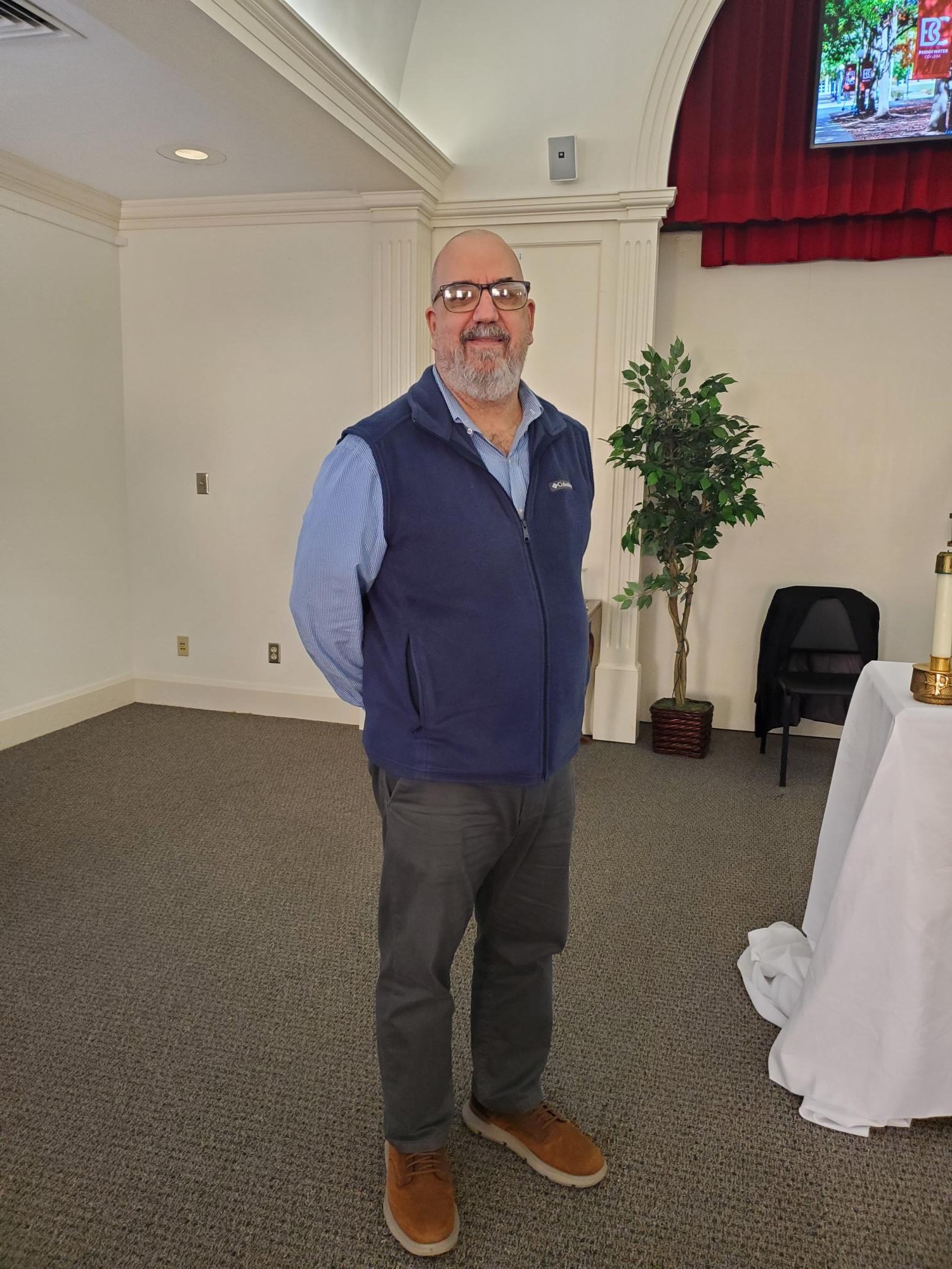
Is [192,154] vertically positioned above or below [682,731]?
above

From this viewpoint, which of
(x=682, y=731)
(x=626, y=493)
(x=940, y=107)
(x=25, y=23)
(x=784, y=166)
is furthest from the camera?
(x=626, y=493)

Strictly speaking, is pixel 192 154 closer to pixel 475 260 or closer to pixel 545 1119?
pixel 475 260

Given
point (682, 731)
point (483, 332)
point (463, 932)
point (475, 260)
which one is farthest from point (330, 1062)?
point (682, 731)

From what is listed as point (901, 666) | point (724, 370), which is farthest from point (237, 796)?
point (724, 370)

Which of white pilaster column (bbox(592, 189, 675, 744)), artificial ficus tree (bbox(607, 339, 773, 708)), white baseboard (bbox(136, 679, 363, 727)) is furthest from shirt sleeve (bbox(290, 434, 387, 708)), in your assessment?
white baseboard (bbox(136, 679, 363, 727))

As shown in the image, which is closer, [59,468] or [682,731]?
[682,731]

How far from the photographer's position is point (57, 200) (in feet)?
14.1

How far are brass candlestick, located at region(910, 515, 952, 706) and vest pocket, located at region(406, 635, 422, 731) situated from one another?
1.07 m

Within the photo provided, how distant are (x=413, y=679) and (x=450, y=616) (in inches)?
4.6

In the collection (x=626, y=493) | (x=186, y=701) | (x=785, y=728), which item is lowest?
(x=186, y=701)

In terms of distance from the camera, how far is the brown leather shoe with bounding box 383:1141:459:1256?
1571mm

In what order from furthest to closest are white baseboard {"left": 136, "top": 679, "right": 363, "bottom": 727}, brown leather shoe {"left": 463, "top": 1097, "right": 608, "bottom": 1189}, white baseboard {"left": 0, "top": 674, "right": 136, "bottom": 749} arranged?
white baseboard {"left": 136, "top": 679, "right": 363, "bottom": 727}, white baseboard {"left": 0, "top": 674, "right": 136, "bottom": 749}, brown leather shoe {"left": 463, "top": 1097, "right": 608, "bottom": 1189}

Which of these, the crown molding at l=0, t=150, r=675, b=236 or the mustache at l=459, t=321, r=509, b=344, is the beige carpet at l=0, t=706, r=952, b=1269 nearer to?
the mustache at l=459, t=321, r=509, b=344

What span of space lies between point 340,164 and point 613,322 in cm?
139
